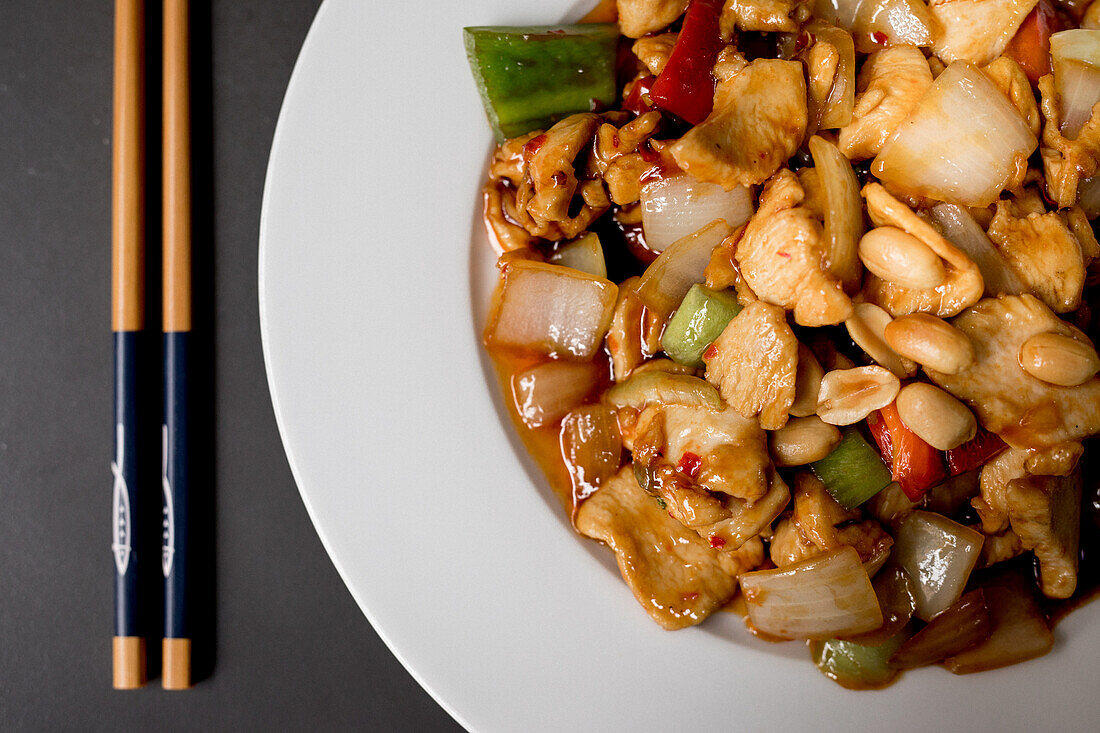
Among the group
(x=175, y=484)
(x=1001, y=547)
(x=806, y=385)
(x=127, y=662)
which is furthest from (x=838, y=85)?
(x=127, y=662)

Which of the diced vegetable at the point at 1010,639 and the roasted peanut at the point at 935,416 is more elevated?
the roasted peanut at the point at 935,416

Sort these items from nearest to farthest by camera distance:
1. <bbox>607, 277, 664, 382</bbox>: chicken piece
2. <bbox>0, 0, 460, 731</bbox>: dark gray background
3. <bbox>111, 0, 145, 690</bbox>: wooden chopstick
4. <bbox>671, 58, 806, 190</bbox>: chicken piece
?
<bbox>671, 58, 806, 190</bbox>: chicken piece < <bbox>607, 277, 664, 382</bbox>: chicken piece < <bbox>111, 0, 145, 690</bbox>: wooden chopstick < <bbox>0, 0, 460, 731</bbox>: dark gray background

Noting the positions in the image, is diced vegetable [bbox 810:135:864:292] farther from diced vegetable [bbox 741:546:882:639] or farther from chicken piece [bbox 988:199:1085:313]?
diced vegetable [bbox 741:546:882:639]

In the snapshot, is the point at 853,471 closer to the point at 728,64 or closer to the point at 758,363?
the point at 758,363

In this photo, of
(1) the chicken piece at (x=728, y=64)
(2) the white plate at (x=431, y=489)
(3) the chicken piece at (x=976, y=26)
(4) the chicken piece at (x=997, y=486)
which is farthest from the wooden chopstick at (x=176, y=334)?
(4) the chicken piece at (x=997, y=486)

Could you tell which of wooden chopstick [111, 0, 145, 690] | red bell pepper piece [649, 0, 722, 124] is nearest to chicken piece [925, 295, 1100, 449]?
red bell pepper piece [649, 0, 722, 124]

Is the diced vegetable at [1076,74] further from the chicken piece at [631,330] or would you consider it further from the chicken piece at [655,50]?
the chicken piece at [631,330]
